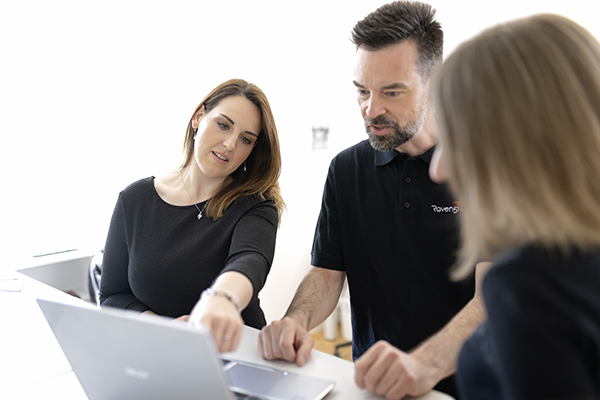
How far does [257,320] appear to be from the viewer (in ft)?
5.01

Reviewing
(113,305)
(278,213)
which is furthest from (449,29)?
(113,305)

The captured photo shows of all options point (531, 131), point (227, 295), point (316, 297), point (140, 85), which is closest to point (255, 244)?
point (316, 297)

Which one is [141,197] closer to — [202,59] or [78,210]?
[78,210]

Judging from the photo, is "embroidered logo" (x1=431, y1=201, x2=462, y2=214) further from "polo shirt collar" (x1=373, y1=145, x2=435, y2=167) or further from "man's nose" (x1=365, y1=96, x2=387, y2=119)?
"man's nose" (x1=365, y1=96, x2=387, y2=119)

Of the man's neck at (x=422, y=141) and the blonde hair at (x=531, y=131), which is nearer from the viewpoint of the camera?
the blonde hair at (x=531, y=131)

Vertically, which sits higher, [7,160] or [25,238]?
[7,160]

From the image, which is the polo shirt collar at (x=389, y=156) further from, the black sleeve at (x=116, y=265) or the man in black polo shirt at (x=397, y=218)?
the black sleeve at (x=116, y=265)

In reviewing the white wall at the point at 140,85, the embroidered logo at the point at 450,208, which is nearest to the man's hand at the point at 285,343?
the embroidered logo at the point at 450,208

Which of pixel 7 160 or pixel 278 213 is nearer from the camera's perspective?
pixel 278 213

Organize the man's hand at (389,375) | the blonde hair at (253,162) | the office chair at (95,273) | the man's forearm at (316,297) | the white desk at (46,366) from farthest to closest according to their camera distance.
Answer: the office chair at (95,273), the blonde hair at (253,162), the man's forearm at (316,297), the white desk at (46,366), the man's hand at (389,375)

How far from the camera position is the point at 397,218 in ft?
4.82

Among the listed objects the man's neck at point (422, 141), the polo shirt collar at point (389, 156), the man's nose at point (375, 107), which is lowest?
the polo shirt collar at point (389, 156)

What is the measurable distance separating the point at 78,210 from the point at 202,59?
1284 millimetres

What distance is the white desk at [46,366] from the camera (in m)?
1.02
